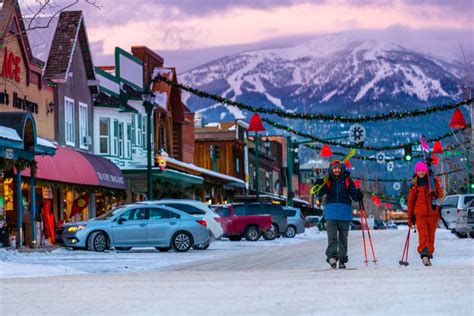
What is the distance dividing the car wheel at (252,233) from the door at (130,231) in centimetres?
1504

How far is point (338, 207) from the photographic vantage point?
70.1 feet

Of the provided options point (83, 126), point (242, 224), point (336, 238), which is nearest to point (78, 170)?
point (83, 126)

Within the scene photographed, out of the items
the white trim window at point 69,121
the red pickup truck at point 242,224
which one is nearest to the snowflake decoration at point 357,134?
the red pickup truck at point 242,224

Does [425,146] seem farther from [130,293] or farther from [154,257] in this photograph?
[130,293]

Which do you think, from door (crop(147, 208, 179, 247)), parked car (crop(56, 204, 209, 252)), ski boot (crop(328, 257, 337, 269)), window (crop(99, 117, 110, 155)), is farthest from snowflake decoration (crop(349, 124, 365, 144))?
ski boot (crop(328, 257, 337, 269))

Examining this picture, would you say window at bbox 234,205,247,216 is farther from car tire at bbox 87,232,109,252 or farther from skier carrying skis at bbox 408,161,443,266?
skier carrying skis at bbox 408,161,443,266

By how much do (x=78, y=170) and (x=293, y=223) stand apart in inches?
693

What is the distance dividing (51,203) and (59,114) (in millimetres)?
3746

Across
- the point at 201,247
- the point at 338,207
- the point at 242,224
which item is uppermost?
the point at 242,224

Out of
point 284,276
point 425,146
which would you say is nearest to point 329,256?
point 284,276

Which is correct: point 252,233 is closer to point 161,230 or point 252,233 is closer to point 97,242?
point 161,230

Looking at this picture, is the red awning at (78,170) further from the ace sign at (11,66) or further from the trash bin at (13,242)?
the ace sign at (11,66)

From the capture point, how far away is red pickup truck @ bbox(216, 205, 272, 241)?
5069cm

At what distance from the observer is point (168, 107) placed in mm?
68062
